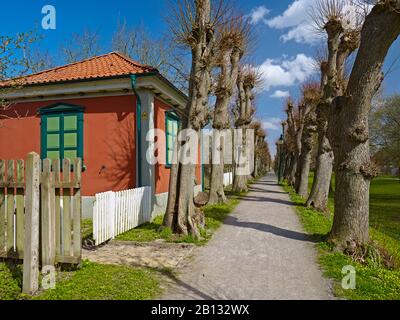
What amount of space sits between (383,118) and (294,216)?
89.9 feet

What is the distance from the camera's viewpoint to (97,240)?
6375 mm

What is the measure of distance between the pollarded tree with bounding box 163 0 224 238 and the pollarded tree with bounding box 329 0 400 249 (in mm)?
3513

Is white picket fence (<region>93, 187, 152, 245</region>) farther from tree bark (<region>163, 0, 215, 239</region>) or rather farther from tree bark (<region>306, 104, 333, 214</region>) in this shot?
tree bark (<region>306, 104, 333, 214</region>)

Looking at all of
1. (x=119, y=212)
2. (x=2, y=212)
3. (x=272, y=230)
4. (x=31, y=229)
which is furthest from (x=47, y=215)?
(x=272, y=230)

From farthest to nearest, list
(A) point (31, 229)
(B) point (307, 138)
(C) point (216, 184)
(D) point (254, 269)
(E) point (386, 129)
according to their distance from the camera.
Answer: (E) point (386, 129)
(B) point (307, 138)
(C) point (216, 184)
(D) point (254, 269)
(A) point (31, 229)

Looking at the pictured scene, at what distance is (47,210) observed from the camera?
4.34m

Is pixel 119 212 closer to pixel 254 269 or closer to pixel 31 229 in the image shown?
pixel 31 229

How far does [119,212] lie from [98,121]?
3.92 metres

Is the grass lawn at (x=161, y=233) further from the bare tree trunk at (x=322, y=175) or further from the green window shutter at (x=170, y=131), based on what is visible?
the bare tree trunk at (x=322, y=175)

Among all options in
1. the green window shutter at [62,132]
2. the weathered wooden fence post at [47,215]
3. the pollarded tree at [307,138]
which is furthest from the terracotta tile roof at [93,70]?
the pollarded tree at [307,138]

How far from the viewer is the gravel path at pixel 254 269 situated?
4113 millimetres

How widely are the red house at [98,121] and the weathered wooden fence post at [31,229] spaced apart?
17.9 feet

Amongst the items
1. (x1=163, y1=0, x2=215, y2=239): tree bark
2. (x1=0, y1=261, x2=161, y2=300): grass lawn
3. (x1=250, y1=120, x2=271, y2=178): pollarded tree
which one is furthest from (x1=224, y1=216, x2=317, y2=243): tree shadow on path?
(x1=250, y1=120, x2=271, y2=178): pollarded tree
